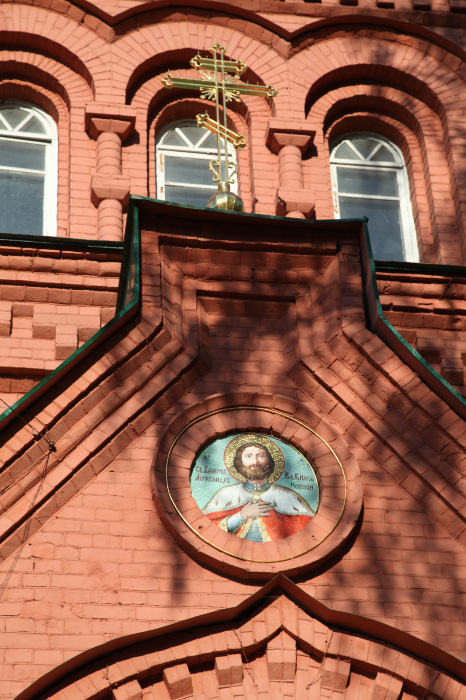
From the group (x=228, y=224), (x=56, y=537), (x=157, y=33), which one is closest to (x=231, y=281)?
(x=228, y=224)

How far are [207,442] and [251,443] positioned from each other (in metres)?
0.30

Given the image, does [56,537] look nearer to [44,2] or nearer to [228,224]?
[228,224]

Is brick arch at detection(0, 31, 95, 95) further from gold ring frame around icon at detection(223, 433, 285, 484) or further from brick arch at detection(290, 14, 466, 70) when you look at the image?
gold ring frame around icon at detection(223, 433, 285, 484)

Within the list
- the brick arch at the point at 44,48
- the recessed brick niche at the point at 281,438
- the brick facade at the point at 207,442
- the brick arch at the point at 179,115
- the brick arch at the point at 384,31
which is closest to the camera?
the brick facade at the point at 207,442

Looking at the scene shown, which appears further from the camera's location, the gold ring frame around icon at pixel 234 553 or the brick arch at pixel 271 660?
the gold ring frame around icon at pixel 234 553

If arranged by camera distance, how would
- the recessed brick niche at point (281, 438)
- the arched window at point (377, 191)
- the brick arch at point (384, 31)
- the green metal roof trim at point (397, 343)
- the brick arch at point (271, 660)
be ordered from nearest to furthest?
1. the brick arch at point (271, 660)
2. the recessed brick niche at point (281, 438)
3. the green metal roof trim at point (397, 343)
4. the arched window at point (377, 191)
5. the brick arch at point (384, 31)

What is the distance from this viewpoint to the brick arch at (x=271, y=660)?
866 centimetres

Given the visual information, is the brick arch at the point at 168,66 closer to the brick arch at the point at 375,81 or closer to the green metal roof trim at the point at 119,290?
the brick arch at the point at 375,81

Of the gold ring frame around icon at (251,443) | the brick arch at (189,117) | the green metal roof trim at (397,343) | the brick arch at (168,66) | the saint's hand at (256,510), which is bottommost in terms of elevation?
the saint's hand at (256,510)

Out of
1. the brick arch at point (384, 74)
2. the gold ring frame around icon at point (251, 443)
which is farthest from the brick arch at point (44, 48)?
the gold ring frame around icon at point (251, 443)

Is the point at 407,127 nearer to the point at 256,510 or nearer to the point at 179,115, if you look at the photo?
the point at 179,115

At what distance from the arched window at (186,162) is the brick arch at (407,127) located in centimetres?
107

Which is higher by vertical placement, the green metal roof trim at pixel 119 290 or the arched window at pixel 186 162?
the arched window at pixel 186 162

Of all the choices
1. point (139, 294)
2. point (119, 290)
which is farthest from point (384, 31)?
point (139, 294)
